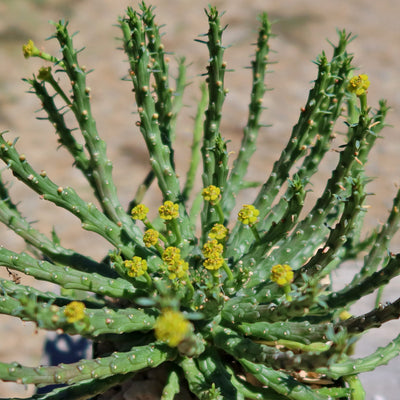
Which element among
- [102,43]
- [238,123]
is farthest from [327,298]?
[102,43]

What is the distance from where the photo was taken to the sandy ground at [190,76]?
13.8 feet

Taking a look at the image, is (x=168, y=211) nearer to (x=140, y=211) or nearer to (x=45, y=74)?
(x=140, y=211)

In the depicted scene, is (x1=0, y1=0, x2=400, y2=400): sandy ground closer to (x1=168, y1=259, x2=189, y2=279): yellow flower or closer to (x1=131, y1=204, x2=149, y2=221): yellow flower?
(x1=131, y1=204, x2=149, y2=221): yellow flower

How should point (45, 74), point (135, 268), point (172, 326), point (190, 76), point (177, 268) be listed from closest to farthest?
1. point (172, 326)
2. point (177, 268)
3. point (135, 268)
4. point (45, 74)
5. point (190, 76)

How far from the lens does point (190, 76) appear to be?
17.0 ft

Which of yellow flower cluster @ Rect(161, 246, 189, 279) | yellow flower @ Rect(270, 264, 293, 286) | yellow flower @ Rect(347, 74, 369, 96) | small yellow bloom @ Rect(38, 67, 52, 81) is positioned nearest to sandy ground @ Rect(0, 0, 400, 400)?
small yellow bloom @ Rect(38, 67, 52, 81)

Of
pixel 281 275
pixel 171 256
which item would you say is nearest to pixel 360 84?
pixel 281 275

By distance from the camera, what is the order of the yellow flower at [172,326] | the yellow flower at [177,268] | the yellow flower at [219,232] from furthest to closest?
A: the yellow flower at [219,232] → the yellow flower at [177,268] → the yellow flower at [172,326]

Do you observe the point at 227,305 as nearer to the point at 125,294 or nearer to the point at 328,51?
the point at 125,294

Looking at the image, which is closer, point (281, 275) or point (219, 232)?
point (281, 275)

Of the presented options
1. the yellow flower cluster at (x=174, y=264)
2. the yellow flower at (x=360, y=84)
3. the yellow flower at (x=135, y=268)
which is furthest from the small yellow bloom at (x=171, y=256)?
the yellow flower at (x=360, y=84)

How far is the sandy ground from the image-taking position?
13.8 ft

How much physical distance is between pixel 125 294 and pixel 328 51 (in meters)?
4.39

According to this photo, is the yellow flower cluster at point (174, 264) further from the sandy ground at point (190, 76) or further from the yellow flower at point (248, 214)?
the sandy ground at point (190, 76)
